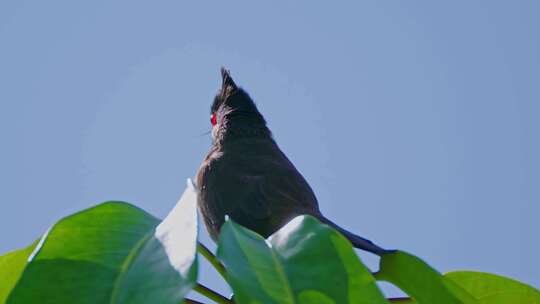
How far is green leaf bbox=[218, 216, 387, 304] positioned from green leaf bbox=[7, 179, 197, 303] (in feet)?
0.21

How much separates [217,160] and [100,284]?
374 centimetres

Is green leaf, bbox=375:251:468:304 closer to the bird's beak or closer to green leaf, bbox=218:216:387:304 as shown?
green leaf, bbox=218:216:387:304

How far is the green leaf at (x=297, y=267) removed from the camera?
43.9 inches

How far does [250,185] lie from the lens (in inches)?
173

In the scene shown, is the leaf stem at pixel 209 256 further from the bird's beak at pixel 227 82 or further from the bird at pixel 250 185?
the bird's beak at pixel 227 82

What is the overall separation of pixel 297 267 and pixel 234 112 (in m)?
4.55

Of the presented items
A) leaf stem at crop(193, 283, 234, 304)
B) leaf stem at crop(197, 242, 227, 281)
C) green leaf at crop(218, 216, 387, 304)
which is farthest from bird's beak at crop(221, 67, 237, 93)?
green leaf at crop(218, 216, 387, 304)

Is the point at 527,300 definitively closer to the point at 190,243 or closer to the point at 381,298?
the point at 381,298

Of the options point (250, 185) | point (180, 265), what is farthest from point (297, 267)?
point (250, 185)

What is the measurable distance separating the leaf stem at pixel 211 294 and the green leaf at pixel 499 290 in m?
0.46

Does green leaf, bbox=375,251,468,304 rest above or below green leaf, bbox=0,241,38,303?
above

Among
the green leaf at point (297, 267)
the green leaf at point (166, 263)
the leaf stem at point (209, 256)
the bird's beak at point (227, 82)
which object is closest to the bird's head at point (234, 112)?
the bird's beak at point (227, 82)

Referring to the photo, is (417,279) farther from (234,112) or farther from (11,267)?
(234,112)

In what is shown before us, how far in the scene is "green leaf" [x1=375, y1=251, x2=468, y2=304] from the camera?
1343mm
